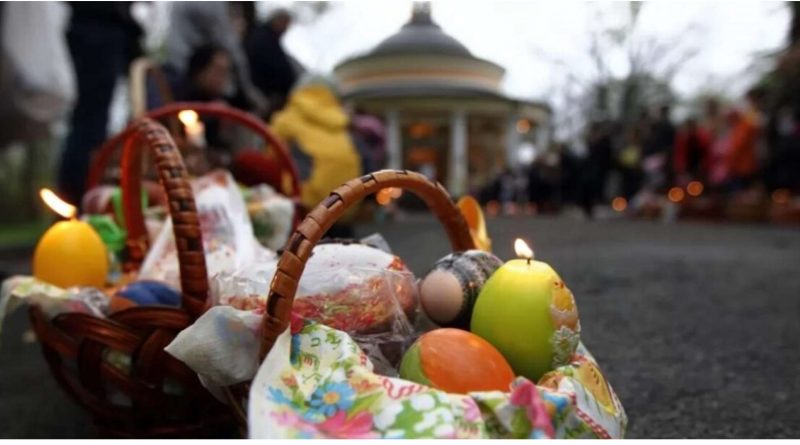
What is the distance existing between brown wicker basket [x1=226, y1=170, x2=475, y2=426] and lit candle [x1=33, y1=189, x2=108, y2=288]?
0.61m

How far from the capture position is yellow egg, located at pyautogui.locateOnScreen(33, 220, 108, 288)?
138 cm

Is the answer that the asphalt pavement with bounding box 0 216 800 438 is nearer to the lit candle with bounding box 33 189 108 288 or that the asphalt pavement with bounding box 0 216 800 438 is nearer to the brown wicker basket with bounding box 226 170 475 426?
the lit candle with bounding box 33 189 108 288

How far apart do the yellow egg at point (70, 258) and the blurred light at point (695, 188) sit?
7.04m

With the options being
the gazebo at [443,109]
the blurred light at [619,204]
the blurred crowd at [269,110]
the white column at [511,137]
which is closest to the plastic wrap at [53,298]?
the blurred crowd at [269,110]

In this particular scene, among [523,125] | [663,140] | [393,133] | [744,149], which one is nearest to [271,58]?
[744,149]

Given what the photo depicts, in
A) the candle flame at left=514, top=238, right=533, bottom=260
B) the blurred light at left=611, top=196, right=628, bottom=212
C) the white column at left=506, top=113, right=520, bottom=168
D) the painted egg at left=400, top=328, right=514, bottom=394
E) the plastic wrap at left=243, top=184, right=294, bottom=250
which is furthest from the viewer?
the white column at left=506, top=113, right=520, bottom=168

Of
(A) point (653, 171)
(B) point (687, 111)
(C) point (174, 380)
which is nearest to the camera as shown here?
(C) point (174, 380)

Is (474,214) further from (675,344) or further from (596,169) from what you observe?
(596,169)

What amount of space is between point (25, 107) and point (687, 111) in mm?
22668

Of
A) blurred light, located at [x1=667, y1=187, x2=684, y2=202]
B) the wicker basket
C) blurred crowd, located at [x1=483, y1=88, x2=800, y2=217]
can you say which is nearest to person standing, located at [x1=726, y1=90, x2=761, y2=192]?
blurred crowd, located at [x1=483, y1=88, x2=800, y2=217]

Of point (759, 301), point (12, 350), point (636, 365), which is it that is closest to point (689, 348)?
point (636, 365)

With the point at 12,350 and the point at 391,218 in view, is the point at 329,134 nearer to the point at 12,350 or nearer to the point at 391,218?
the point at 12,350

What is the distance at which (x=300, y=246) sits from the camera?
812mm

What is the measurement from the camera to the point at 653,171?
28.0 ft
